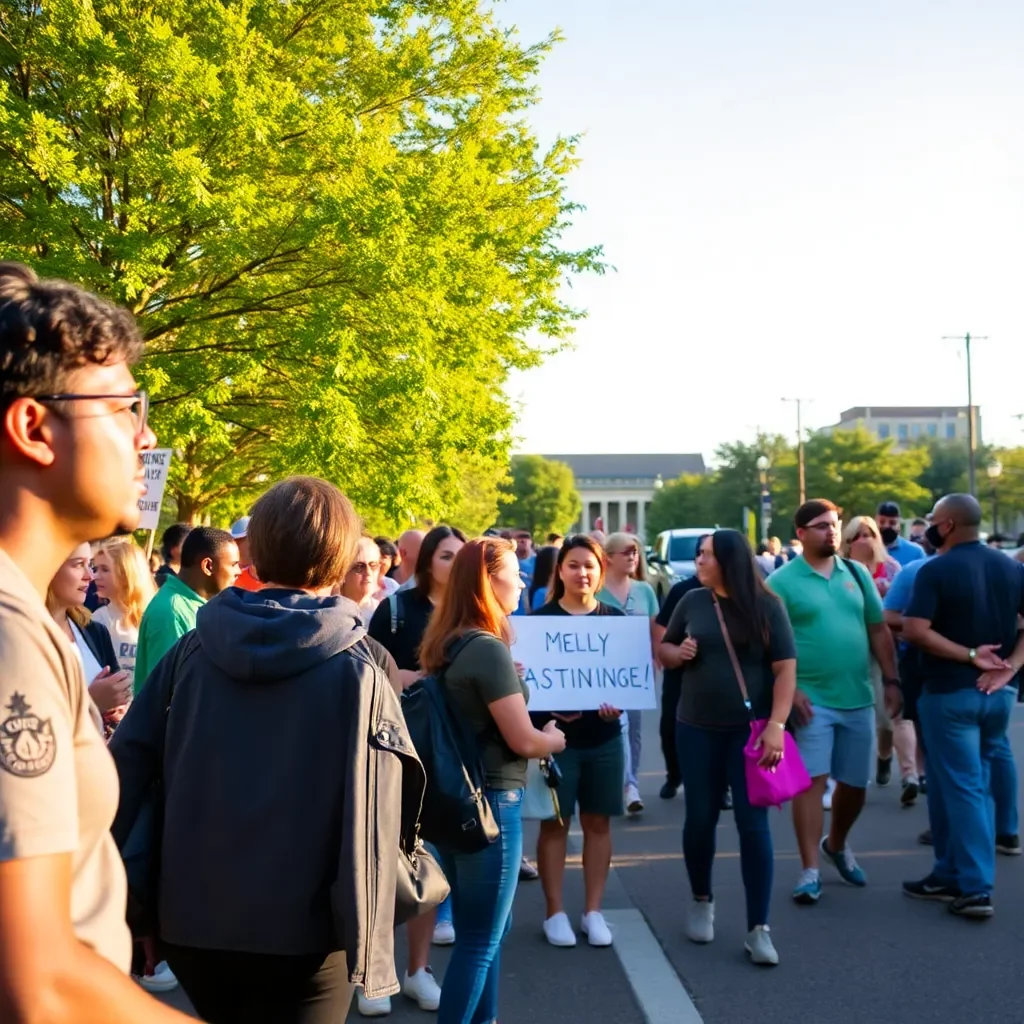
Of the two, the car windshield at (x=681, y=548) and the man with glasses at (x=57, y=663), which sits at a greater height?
the man with glasses at (x=57, y=663)

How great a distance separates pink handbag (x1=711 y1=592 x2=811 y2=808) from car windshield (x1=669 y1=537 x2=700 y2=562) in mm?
24552

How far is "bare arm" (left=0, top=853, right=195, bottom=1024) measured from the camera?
4.09 feet

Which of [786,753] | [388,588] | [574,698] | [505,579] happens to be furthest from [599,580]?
[388,588]

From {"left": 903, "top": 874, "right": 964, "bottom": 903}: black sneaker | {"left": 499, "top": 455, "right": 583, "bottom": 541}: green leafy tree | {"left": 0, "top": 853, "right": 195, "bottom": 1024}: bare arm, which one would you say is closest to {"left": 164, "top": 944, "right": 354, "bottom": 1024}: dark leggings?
{"left": 0, "top": 853, "right": 195, "bottom": 1024}: bare arm

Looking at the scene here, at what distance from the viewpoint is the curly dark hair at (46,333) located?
147 cm

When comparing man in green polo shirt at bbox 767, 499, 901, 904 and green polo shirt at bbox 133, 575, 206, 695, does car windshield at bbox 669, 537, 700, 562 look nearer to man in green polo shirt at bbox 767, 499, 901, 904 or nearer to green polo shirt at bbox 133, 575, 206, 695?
man in green polo shirt at bbox 767, 499, 901, 904

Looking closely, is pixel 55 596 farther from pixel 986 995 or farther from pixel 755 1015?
pixel 986 995

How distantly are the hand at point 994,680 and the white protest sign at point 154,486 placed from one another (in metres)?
6.69

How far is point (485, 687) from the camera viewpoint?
4.09 m

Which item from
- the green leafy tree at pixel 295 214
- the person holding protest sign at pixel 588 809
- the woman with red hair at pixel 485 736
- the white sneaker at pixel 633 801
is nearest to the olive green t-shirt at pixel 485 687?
the woman with red hair at pixel 485 736

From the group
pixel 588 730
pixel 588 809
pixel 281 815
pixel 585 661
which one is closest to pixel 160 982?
pixel 588 809

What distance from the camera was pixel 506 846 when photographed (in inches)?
159

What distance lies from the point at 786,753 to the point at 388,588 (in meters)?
4.84

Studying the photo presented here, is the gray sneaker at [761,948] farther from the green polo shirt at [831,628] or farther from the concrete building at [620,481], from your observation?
the concrete building at [620,481]
